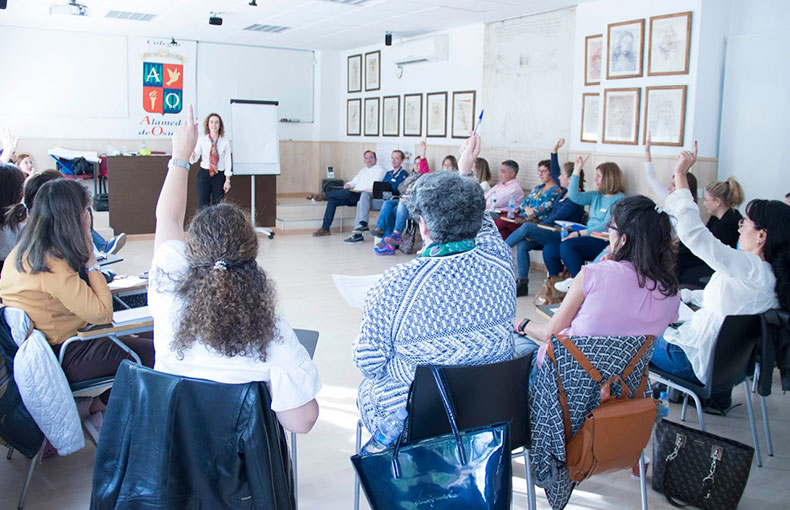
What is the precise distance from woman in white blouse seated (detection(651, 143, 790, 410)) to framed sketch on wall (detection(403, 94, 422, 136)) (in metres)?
6.90

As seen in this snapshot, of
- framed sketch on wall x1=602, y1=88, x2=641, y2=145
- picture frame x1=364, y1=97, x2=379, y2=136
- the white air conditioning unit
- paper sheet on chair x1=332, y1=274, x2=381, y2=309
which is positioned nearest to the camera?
paper sheet on chair x1=332, y1=274, x2=381, y2=309

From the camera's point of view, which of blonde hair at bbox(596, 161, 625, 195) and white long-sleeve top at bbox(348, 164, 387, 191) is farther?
white long-sleeve top at bbox(348, 164, 387, 191)

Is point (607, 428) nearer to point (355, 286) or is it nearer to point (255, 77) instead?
point (355, 286)

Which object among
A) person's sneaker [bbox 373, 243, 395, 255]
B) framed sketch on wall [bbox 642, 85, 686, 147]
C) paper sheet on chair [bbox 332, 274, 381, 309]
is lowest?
person's sneaker [bbox 373, 243, 395, 255]

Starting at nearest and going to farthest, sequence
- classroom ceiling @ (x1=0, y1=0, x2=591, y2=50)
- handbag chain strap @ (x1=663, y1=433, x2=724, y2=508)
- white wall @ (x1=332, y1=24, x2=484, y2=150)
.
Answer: handbag chain strap @ (x1=663, y1=433, x2=724, y2=508), classroom ceiling @ (x1=0, y1=0, x2=591, y2=50), white wall @ (x1=332, y1=24, x2=484, y2=150)

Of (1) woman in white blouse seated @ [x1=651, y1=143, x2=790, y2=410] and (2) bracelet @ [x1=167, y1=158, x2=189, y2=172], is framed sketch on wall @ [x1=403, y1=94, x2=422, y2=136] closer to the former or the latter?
(1) woman in white blouse seated @ [x1=651, y1=143, x2=790, y2=410]

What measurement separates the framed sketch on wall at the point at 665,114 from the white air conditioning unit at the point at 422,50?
145 inches

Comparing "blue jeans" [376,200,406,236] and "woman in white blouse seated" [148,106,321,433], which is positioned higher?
"woman in white blouse seated" [148,106,321,433]

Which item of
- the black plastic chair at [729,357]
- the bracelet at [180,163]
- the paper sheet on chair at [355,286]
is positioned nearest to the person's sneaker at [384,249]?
the black plastic chair at [729,357]

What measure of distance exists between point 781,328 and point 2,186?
396 cm

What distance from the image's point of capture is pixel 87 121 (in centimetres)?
1028

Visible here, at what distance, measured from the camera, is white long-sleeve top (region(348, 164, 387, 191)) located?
10.1 meters

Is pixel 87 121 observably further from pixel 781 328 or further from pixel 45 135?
pixel 781 328

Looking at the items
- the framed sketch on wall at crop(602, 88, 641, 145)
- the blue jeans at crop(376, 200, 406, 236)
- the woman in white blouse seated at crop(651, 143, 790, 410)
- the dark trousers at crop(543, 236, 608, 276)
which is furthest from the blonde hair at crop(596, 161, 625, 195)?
the blue jeans at crop(376, 200, 406, 236)
